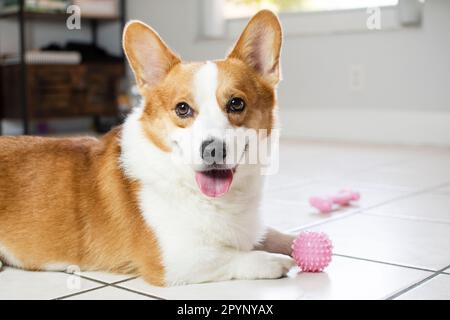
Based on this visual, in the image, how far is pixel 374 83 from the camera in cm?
381

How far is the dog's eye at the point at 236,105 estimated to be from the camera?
133cm

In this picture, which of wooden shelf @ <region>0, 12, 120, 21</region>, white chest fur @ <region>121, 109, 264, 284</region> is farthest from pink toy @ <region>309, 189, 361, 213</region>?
wooden shelf @ <region>0, 12, 120, 21</region>

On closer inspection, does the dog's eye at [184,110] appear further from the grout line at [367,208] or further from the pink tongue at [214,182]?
the grout line at [367,208]

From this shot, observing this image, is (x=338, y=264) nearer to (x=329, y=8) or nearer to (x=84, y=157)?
(x=84, y=157)

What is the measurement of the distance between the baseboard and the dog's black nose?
8.48ft

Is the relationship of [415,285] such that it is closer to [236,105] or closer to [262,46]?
[236,105]

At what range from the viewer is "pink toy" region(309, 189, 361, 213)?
6.49 feet

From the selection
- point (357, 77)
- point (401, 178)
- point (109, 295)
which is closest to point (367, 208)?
point (401, 178)

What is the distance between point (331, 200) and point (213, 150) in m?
0.88

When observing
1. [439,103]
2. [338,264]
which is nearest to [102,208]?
[338,264]

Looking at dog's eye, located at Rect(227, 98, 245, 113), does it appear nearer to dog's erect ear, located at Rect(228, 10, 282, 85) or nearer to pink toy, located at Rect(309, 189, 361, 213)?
dog's erect ear, located at Rect(228, 10, 282, 85)

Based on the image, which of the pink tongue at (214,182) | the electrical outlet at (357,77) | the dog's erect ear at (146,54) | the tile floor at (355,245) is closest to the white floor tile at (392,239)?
the tile floor at (355,245)
